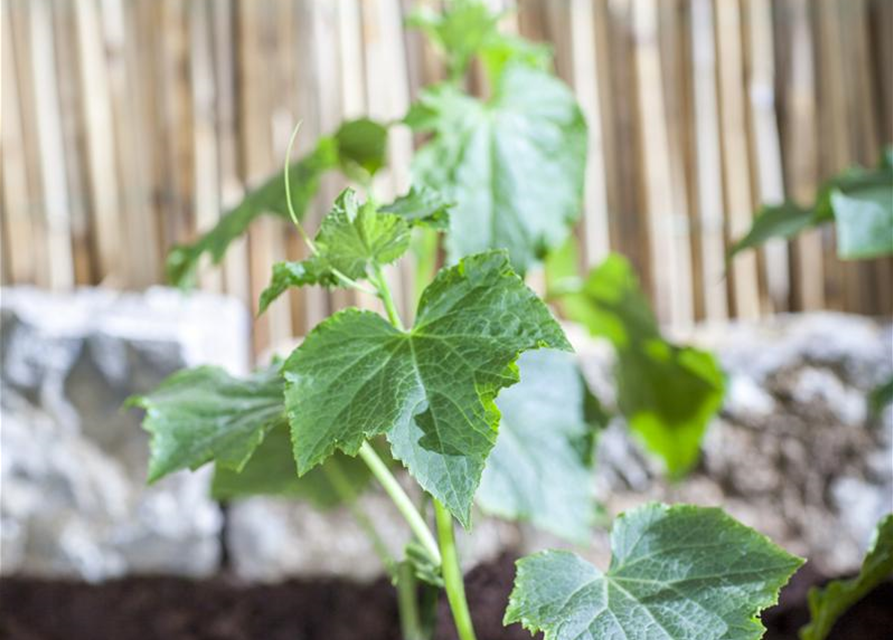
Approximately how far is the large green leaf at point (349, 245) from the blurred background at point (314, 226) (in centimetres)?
80

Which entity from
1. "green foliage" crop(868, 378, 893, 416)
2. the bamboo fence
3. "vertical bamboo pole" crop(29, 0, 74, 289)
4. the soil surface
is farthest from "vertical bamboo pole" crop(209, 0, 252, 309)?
"green foliage" crop(868, 378, 893, 416)

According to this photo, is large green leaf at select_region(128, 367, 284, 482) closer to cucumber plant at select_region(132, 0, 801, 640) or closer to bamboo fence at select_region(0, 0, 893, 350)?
cucumber plant at select_region(132, 0, 801, 640)

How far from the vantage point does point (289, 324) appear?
1644mm

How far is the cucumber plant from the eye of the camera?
0.56 m

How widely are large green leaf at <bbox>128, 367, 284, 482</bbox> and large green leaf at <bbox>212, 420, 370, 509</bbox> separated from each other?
24 centimetres

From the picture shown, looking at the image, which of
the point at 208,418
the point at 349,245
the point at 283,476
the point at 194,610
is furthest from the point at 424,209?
the point at 194,610

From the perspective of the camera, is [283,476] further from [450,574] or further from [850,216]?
[850,216]

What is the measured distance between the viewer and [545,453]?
1.06 metres

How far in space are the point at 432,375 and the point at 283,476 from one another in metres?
0.55

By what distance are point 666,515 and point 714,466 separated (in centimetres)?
82

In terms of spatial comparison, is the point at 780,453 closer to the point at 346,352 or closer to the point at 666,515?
the point at 666,515

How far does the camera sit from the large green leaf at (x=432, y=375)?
538 mm

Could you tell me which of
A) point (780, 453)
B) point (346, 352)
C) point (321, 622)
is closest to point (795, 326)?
point (780, 453)

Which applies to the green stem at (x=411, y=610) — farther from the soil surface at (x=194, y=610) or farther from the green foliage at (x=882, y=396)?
the green foliage at (x=882, y=396)
